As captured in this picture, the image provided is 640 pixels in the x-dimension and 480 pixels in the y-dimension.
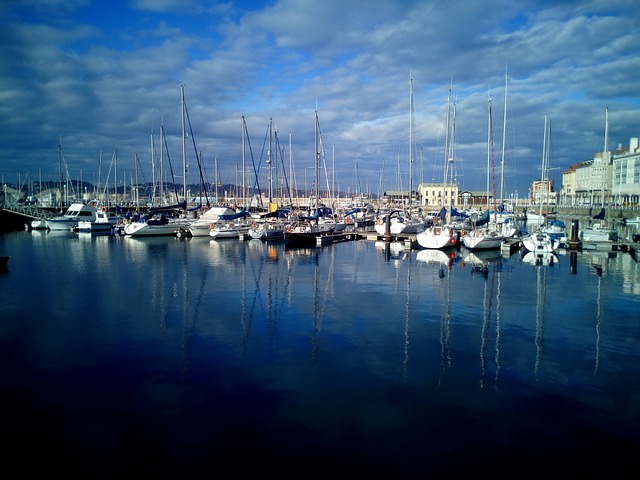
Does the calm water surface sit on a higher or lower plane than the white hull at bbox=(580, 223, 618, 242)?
lower

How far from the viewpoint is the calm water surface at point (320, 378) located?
8.16 meters

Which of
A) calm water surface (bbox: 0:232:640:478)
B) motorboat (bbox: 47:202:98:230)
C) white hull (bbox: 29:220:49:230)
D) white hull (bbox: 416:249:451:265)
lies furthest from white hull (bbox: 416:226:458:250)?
white hull (bbox: 29:220:49:230)

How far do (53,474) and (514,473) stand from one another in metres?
7.95

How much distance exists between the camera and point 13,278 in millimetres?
26234

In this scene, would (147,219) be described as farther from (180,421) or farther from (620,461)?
(620,461)

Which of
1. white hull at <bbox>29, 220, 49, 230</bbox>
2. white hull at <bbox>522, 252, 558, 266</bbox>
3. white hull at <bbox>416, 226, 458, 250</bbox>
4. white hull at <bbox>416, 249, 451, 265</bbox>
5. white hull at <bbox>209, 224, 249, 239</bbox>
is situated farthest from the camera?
white hull at <bbox>29, 220, 49, 230</bbox>

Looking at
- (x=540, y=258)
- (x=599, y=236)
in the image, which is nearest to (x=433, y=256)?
(x=540, y=258)

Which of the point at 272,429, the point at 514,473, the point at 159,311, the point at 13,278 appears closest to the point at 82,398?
the point at 272,429

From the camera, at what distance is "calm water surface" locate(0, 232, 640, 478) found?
26.8ft

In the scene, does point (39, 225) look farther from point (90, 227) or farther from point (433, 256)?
point (433, 256)

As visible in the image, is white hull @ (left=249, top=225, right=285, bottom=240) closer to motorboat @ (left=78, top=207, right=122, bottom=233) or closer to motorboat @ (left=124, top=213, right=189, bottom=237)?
motorboat @ (left=124, top=213, right=189, bottom=237)

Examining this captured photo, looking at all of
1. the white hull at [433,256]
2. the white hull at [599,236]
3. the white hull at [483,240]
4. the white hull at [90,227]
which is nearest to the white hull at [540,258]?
the white hull at [483,240]

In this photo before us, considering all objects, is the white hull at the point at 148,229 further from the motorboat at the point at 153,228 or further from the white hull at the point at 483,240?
the white hull at the point at 483,240

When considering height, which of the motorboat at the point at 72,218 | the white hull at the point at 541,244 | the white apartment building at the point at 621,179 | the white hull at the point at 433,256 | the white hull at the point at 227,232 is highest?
the white apartment building at the point at 621,179
